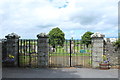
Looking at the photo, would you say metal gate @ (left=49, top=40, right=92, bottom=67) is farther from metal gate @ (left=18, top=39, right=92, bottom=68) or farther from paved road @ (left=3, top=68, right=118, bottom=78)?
paved road @ (left=3, top=68, right=118, bottom=78)

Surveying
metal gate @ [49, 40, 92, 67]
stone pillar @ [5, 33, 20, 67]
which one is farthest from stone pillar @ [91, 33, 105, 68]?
stone pillar @ [5, 33, 20, 67]

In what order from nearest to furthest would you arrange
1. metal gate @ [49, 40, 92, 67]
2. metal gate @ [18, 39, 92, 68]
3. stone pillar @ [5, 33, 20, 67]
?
1. stone pillar @ [5, 33, 20, 67]
2. metal gate @ [18, 39, 92, 68]
3. metal gate @ [49, 40, 92, 67]

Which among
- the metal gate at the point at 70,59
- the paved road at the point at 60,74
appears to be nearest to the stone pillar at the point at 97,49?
the metal gate at the point at 70,59

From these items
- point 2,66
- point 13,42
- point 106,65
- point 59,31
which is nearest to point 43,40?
point 13,42

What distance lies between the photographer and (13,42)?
755cm

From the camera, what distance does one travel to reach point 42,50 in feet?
23.7

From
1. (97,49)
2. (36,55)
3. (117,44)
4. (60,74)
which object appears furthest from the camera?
(36,55)

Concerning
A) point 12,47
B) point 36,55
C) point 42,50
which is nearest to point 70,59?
point 42,50

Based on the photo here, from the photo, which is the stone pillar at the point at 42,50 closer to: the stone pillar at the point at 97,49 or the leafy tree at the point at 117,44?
the stone pillar at the point at 97,49

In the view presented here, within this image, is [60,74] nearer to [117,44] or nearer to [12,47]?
[12,47]

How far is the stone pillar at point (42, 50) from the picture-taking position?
23.6 feet

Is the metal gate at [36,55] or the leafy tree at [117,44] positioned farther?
the metal gate at [36,55]

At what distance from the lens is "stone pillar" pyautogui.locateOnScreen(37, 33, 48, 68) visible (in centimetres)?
720

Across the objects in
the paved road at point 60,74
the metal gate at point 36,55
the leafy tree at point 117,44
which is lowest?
the paved road at point 60,74
